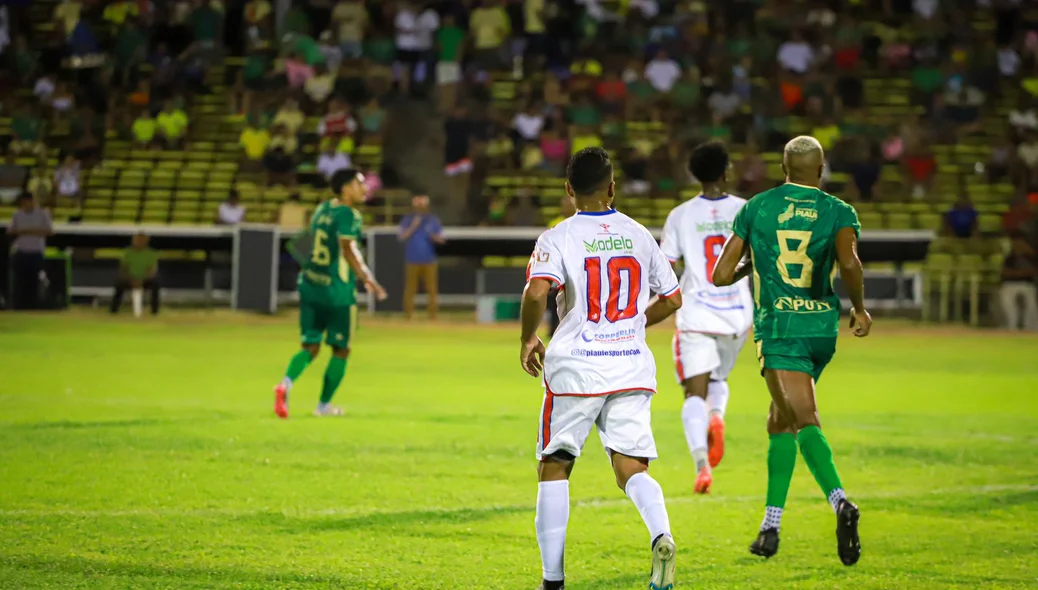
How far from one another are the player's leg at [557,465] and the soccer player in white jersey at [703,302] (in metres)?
3.43

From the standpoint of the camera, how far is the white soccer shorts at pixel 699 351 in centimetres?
972

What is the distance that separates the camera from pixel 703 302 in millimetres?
9719

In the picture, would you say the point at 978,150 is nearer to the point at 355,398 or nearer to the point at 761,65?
the point at 761,65

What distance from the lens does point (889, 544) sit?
7832mm

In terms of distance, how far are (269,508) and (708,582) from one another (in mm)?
2972

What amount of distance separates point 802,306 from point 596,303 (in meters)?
1.45

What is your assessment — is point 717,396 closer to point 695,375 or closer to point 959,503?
point 695,375

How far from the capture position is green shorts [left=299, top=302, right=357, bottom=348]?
13.0 m

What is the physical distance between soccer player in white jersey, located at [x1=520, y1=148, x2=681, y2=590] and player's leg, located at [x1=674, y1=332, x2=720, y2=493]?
3.28m

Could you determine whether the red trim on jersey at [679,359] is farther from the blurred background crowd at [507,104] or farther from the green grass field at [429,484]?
the blurred background crowd at [507,104]

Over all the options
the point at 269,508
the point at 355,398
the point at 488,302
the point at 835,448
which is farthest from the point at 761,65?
the point at 269,508

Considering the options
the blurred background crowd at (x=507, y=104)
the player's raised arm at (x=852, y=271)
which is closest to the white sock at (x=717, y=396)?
the player's raised arm at (x=852, y=271)

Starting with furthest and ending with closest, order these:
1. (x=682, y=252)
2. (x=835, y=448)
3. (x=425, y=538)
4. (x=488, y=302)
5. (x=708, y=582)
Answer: (x=488, y=302) < (x=835, y=448) < (x=682, y=252) < (x=425, y=538) < (x=708, y=582)

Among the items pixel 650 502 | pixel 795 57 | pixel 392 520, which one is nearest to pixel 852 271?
pixel 650 502
